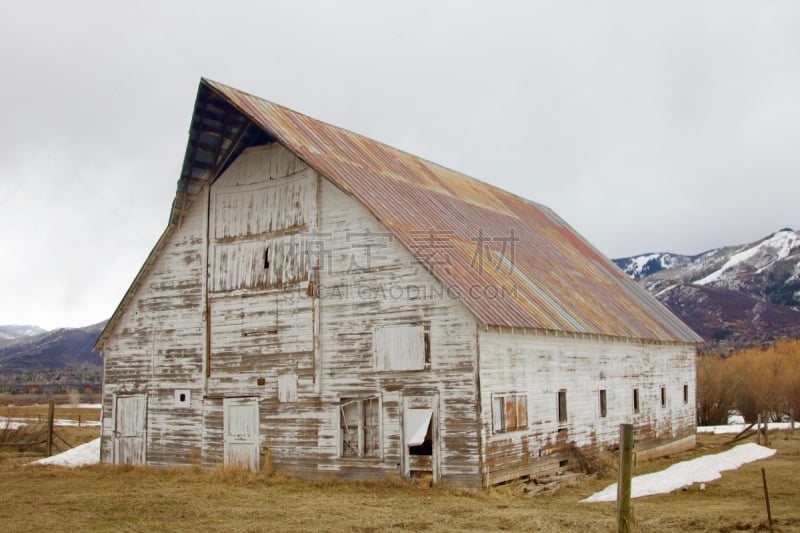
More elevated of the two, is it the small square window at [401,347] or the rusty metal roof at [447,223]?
the rusty metal roof at [447,223]

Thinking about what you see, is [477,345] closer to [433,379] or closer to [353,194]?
[433,379]

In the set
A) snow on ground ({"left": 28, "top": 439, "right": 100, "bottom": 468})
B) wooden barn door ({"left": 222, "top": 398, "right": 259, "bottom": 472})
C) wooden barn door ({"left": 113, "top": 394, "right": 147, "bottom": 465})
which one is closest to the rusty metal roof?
wooden barn door ({"left": 222, "top": 398, "right": 259, "bottom": 472})

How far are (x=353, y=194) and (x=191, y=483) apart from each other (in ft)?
23.9

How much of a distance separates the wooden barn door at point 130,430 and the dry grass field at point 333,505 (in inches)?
24.0

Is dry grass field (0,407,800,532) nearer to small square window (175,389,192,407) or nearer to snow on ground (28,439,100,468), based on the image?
small square window (175,389,192,407)

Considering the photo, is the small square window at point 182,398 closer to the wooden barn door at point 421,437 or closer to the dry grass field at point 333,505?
the dry grass field at point 333,505

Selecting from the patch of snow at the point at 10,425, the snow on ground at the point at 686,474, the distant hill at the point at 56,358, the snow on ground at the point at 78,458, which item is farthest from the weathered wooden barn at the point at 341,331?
the distant hill at the point at 56,358

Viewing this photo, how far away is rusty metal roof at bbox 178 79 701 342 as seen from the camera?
1819 cm

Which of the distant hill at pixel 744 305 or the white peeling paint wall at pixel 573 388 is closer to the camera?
the white peeling paint wall at pixel 573 388

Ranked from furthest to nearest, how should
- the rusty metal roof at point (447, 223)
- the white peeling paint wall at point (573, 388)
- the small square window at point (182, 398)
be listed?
the small square window at point (182, 398), the rusty metal roof at point (447, 223), the white peeling paint wall at point (573, 388)

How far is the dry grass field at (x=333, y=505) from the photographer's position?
1277 cm

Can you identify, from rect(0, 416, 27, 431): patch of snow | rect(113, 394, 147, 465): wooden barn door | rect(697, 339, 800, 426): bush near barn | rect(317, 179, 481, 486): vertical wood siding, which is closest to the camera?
rect(317, 179, 481, 486): vertical wood siding

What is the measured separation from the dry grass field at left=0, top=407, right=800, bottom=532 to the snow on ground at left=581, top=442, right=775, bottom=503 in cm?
45

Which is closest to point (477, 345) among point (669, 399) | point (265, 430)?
point (265, 430)
